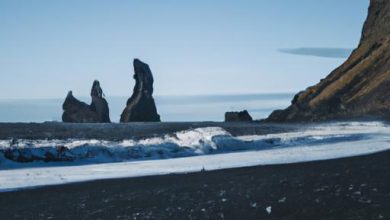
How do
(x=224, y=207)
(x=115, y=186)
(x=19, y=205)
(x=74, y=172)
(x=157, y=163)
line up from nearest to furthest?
(x=224, y=207) < (x=19, y=205) < (x=115, y=186) < (x=74, y=172) < (x=157, y=163)

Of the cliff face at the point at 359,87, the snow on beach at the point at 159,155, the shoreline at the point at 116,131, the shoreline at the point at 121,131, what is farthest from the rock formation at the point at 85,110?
the snow on beach at the point at 159,155

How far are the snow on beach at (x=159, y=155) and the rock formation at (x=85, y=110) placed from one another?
8309cm

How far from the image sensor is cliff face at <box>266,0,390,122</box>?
86562 millimetres

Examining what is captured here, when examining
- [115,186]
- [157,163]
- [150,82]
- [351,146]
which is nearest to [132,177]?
[115,186]

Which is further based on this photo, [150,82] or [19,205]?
[150,82]

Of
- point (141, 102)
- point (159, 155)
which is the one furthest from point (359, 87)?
point (159, 155)

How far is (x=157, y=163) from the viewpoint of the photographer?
27750 millimetres

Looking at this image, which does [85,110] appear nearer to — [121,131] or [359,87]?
[359,87]

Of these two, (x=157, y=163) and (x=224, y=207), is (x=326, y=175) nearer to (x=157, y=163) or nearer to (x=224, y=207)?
(x=224, y=207)

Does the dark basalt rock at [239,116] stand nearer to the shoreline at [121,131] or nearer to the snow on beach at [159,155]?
the shoreline at [121,131]

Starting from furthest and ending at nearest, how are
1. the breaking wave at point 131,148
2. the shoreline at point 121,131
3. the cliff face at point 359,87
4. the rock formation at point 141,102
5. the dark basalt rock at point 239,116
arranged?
the rock formation at point 141,102, the dark basalt rock at point 239,116, the cliff face at point 359,87, the shoreline at point 121,131, the breaking wave at point 131,148

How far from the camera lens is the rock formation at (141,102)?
111875mm

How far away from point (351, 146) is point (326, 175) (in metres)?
13.9

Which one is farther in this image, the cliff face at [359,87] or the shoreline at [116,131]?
the cliff face at [359,87]
